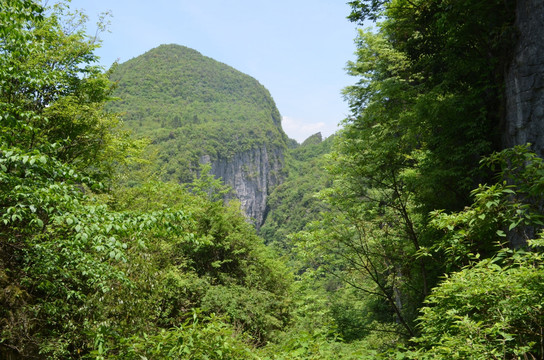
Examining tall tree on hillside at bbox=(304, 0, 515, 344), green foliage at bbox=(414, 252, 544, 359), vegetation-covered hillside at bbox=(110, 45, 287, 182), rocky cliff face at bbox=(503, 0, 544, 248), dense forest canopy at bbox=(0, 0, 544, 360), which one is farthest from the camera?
vegetation-covered hillside at bbox=(110, 45, 287, 182)

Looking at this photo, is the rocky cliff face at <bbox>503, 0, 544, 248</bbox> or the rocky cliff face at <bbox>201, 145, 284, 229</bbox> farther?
the rocky cliff face at <bbox>201, 145, 284, 229</bbox>

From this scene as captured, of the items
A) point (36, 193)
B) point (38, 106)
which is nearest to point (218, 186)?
point (38, 106)

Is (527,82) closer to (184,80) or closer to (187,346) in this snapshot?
(187,346)

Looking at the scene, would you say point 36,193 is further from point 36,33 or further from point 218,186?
point 218,186

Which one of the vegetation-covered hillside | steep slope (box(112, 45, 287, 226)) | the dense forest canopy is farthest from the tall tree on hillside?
steep slope (box(112, 45, 287, 226))

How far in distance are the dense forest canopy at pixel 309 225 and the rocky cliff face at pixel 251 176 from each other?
88.1m

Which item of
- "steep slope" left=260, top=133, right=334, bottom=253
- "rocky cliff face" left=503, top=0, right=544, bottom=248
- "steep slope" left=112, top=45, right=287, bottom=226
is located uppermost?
"steep slope" left=112, top=45, right=287, bottom=226

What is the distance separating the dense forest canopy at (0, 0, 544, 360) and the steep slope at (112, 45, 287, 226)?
221 feet

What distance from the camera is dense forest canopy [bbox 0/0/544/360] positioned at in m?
2.73

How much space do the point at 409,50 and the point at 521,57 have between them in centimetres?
365

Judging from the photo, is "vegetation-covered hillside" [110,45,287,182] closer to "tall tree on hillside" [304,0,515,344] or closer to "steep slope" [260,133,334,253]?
"steep slope" [260,133,334,253]

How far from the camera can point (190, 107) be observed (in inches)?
5064

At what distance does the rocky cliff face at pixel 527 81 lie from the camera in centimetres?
511

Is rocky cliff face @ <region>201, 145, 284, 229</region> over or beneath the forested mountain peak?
beneath
